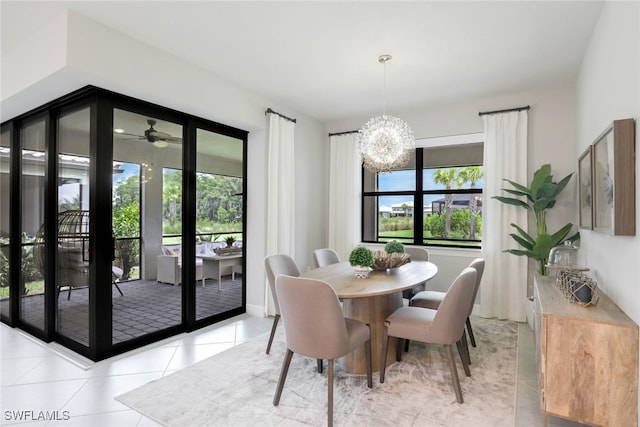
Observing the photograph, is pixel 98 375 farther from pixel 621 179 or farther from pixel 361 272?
pixel 621 179

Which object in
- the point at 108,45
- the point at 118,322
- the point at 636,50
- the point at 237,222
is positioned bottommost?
the point at 118,322

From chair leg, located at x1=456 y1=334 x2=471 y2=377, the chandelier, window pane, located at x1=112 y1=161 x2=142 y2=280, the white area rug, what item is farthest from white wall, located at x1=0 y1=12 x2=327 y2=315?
chair leg, located at x1=456 y1=334 x2=471 y2=377

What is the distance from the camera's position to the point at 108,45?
2.67 metres

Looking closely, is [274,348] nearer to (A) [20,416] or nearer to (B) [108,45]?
(A) [20,416]

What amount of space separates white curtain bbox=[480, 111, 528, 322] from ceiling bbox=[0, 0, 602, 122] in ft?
1.64

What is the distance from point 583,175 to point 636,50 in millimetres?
1446

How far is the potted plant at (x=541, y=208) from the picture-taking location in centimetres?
341

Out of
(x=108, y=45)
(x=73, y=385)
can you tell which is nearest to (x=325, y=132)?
(x=108, y=45)

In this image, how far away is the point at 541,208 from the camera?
3625 millimetres

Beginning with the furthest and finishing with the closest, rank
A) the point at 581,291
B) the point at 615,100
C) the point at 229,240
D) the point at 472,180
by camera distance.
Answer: the point at 472,180, the point at 229,240, the point at 615,100, the point at 581,291

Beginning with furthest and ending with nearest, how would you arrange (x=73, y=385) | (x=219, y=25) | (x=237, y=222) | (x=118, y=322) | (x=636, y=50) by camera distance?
(x=237, y=222) → (x=118, y=322) → (x=219, y=25) → (x=73, y=385) → (x=636, y=50)

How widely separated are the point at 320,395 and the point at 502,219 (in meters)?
3.06

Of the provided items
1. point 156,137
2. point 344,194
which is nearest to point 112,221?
point 156,137

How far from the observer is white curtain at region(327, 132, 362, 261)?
16.8 feet
